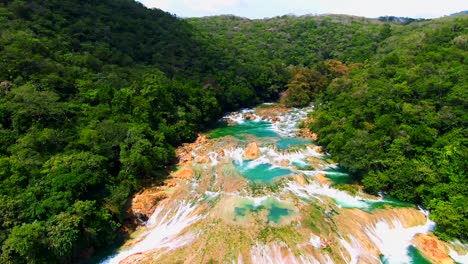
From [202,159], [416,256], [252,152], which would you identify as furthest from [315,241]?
[202,159]

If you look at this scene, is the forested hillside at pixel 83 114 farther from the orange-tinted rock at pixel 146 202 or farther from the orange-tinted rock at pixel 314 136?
the orange-tinted rock at pixel 314 136

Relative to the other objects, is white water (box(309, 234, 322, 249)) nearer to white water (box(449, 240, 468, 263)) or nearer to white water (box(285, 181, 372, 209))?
white water (box(285, 181, 372, 209))

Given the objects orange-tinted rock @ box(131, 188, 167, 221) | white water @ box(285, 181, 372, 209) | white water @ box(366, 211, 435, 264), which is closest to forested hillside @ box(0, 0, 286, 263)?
orange-tinted rock @ box(131, 188, 167, 221)

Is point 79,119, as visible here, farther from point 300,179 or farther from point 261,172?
point 300,179

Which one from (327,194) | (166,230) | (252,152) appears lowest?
(166,230)

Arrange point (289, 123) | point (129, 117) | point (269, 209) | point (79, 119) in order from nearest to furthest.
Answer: point (269, 209) → point (79, 119) → point (129, 117) → point (289, 123)

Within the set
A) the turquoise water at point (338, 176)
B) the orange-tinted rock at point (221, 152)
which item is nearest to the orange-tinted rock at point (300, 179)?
the turquoise water at point (338, 176)
